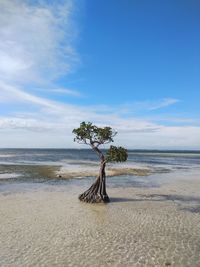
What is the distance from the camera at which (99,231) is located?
14.1 meters

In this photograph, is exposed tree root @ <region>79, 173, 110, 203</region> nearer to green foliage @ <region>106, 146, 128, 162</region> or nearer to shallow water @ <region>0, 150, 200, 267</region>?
shallow water @ <region>0, 150, 200, 267</region>

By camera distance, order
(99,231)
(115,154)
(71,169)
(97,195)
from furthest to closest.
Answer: (71,169), (115,154), (97,195), (99,231)

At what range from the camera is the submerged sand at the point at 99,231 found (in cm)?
1090

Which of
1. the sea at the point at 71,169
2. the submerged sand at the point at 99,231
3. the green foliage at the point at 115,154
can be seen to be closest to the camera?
the submerged sand at the point at 99,231

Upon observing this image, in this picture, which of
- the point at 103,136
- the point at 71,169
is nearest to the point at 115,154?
the point at 103,136

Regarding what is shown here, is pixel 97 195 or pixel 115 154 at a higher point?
pixel 115 154

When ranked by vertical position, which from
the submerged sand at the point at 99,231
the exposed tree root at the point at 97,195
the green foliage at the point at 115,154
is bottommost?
the submerged sand at the point at 99,231

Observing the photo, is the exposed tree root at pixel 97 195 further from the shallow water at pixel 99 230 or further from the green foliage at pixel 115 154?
the green foliage at pixel 115 154

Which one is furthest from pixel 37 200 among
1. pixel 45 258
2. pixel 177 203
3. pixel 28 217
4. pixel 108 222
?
pixel 45 258

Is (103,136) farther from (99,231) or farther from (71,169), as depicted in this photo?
(71,169)

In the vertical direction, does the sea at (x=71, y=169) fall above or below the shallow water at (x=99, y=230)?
above

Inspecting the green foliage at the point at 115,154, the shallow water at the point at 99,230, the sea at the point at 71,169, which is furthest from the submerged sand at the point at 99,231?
the sea at the point at 71,169

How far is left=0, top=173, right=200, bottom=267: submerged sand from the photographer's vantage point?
10.9m

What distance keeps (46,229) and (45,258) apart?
11.2 feet
